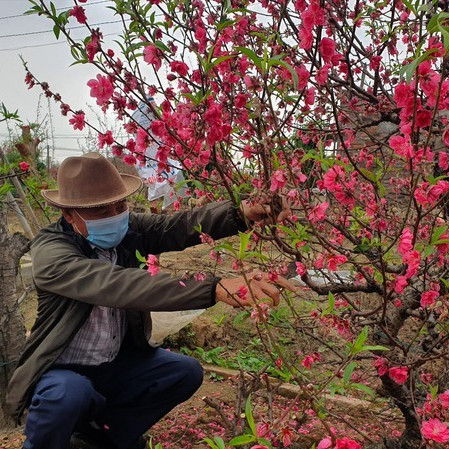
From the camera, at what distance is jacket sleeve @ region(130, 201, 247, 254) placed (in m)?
2.61

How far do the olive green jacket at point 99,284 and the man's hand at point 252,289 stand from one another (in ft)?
0.29

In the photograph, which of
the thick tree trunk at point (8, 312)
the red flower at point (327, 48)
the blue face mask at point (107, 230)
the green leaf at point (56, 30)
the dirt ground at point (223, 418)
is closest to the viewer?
the red flower at point (327, 48)

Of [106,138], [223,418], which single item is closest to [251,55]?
[106,138]

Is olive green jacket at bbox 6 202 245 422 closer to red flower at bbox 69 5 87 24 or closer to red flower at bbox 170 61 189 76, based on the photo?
red flower at bbox 170 61 189 76

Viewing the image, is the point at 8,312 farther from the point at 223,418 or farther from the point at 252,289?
the point at 252,289

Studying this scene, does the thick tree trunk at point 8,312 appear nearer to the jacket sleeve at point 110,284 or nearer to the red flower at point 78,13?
the jacket sleeve at point 110,284

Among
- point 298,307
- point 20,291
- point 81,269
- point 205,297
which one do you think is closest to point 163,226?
point 81,269

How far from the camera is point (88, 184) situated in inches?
104

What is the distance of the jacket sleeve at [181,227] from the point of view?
8.55ft

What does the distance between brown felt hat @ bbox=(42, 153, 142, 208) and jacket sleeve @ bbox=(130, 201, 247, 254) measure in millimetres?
258

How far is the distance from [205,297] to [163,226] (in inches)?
39.8

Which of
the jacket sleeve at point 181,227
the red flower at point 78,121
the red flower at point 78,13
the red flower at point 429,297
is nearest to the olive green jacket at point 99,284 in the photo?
the jacket sleeve at point 181,227

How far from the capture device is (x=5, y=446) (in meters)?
3.00

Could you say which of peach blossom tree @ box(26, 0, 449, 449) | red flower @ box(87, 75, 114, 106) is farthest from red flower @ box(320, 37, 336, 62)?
red flower @ box(87, 75, 114, 106)
